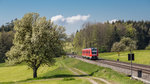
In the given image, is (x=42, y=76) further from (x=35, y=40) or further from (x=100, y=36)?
(x=100, y=36)

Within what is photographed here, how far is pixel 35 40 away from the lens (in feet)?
137

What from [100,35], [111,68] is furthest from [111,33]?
[111,68]

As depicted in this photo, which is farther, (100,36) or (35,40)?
(100,36)

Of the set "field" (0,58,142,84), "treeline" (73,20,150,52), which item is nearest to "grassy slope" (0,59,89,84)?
"field" (0,58,142,84)

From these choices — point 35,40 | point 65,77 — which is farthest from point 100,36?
point 35,40

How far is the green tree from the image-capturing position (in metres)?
42.8

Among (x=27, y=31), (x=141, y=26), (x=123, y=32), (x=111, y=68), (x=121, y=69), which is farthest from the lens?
(x=141, y=26)

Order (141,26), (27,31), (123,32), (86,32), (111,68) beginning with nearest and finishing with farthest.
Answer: (111,68)
(27,31)
(86,32)
(123,32)
(141,26)

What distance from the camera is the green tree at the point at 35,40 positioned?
140 feet

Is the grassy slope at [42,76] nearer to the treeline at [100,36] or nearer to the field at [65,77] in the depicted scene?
the field at [65,77]

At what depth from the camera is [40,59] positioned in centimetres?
4275

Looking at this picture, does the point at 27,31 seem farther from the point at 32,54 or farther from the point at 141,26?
the point at 141,26

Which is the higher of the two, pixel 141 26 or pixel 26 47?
pixel 141 26

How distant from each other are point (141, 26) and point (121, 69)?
136044mm
